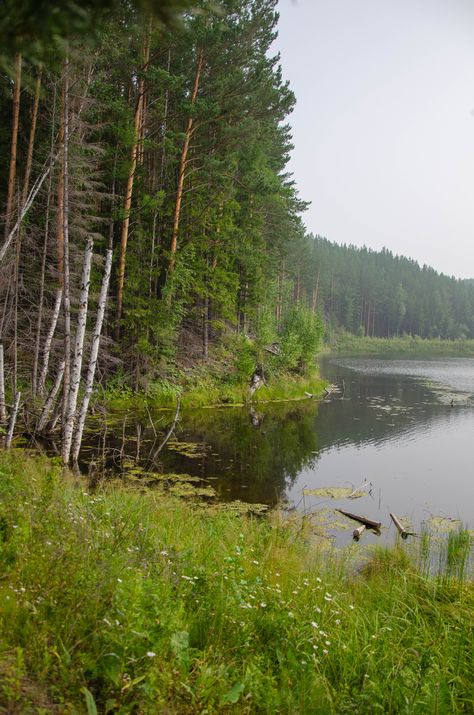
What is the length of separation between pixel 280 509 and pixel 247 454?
4475 millimetres

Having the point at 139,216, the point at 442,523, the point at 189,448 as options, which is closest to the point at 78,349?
the point at 189,448

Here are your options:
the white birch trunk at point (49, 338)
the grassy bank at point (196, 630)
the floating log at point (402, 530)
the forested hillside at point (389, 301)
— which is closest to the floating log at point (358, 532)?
the floating log at point (402, 530)

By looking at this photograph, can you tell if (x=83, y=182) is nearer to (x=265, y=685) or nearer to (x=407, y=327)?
(x=265, y=685)

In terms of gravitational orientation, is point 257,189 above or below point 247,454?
above

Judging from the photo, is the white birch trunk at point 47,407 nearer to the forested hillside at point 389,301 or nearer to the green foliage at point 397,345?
the green foliage at point 397,345

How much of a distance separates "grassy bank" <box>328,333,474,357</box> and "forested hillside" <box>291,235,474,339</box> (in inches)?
176

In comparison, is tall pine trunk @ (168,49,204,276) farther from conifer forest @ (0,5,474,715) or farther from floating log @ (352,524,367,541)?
floating log @ (352,524,367,541)

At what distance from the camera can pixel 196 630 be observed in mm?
3477

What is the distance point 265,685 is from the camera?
9.72ft

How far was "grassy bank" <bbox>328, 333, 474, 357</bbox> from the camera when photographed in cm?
8119

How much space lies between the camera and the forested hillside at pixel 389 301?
3669 inches

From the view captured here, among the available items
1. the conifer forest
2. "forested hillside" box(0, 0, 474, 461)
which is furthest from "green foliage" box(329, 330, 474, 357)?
"forested hillside" box(0, 0, 474, 461)

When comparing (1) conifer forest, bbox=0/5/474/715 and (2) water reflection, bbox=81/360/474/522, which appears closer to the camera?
(1) conifer forest, bbox=0/5/474/715

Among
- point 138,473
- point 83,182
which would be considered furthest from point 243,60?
point 138,473
